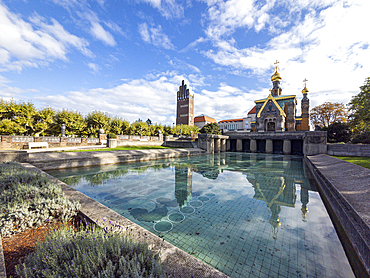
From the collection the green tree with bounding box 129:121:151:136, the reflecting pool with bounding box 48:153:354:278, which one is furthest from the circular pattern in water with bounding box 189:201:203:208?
the green tree with bounding box 129:121:151:136

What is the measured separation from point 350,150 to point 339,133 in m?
17.1

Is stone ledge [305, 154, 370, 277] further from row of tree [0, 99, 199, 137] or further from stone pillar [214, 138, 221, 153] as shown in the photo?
row of tree [0, 99, 199, 137]

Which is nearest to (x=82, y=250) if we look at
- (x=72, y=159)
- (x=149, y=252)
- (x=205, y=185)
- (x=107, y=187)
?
(x=149, y=252)

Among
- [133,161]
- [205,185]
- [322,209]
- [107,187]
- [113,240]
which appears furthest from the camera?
[133,161]

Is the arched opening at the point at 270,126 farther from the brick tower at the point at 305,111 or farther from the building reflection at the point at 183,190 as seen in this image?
the building reflection at the point at 183,190

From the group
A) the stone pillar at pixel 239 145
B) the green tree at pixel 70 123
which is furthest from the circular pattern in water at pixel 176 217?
the green tree at pixel 70 123

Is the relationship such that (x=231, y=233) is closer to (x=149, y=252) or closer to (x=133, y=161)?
(x=149, y=252)

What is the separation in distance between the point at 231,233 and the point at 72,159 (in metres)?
12.9

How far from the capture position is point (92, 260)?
72.2 inches

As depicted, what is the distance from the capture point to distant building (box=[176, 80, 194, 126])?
93188 millimetres

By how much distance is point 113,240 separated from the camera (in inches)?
84.5

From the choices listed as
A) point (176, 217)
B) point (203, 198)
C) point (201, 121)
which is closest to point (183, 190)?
point (203, 198)

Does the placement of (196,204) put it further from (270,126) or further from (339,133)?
(270,126)

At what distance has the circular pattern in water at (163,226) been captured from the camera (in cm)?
406
